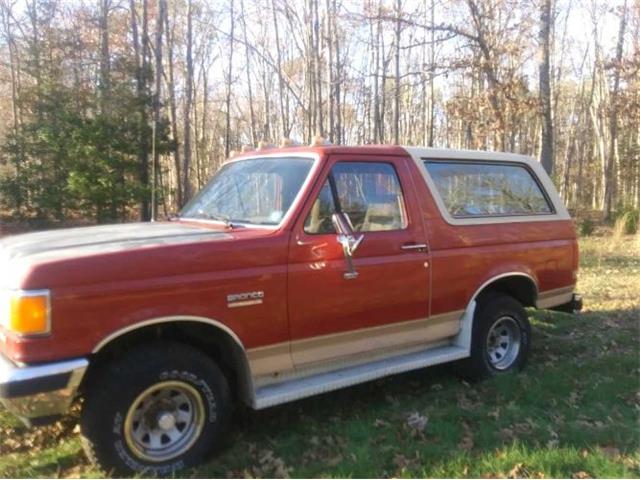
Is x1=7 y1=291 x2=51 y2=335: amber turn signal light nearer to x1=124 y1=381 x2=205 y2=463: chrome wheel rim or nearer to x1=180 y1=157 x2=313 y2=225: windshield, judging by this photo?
x1=124 y1=381 x2=205 y2=463: chrome wheel rim

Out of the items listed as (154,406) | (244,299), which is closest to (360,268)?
(244,299)

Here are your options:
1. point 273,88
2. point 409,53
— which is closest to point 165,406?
point 409,53

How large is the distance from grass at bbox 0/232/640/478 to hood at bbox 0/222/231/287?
1306 mm

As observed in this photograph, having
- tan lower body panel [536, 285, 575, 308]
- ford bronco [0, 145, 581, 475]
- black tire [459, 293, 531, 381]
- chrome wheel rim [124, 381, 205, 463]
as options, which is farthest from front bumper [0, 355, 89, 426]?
tan lower body panel [536, 285, 575, 308]

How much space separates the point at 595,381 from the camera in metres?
4.83

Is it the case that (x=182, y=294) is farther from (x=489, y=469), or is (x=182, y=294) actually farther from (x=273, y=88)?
(x=273, y=88)

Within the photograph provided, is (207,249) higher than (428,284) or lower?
higher

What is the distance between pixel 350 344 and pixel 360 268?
1.89ft

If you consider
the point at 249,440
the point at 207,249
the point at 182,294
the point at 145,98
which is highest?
the point at 145,98

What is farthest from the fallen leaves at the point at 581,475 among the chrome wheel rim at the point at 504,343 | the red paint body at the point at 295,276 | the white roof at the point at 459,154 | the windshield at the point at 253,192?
the white roof at the point at 459,154

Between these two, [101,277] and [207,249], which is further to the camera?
[207,249]

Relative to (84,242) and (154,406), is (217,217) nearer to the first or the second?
(84,242)

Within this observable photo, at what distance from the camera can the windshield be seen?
3.91 metres

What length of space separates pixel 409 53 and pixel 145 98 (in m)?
20.5
